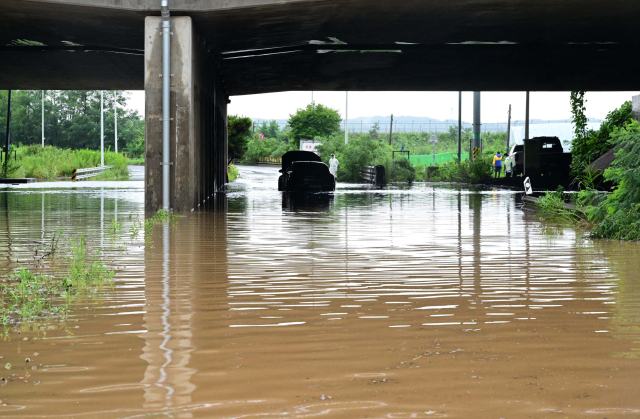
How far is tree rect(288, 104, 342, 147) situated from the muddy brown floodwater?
67.0 metres

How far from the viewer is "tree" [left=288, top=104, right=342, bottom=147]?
77688 millimetres

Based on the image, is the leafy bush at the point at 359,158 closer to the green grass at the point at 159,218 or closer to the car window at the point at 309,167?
the car window at the point at 309,167

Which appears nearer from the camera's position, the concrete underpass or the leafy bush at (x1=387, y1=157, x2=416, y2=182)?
the concrete underpass

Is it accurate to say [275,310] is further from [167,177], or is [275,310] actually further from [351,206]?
[351,206]

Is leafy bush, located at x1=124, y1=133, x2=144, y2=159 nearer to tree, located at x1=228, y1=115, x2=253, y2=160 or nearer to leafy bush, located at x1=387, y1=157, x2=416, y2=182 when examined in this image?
tree, located at x1=228, y1=115, x2=253, y2=160

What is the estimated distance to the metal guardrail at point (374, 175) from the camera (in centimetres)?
4516

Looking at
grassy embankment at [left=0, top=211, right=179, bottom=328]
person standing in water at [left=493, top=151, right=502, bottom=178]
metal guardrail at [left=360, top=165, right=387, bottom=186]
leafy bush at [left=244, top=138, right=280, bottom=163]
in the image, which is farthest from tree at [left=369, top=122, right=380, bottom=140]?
grassy embankment at [left=0, top=211, right=179, bottom=328]

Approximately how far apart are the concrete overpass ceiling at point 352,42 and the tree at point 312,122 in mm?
37468

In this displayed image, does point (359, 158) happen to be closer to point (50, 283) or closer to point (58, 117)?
point (50, 283)

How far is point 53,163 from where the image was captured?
50906 mm

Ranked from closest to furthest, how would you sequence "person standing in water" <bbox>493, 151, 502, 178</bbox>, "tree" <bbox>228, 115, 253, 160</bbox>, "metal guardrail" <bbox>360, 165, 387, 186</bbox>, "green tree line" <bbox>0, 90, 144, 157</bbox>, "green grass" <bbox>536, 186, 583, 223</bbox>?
"green grass" <bbox>536, 186, 583, 223</bbox>, "metal guardrail" <bbox>360, 165, 387, 186</bbox>, "person standing in water" <bbox>493, 151, 502, 178</bbox>, "tree" <bbox>228, 115, 253, 160</bbox>, "green tree line" <bbox>0, 90, 144, 157</bbox>

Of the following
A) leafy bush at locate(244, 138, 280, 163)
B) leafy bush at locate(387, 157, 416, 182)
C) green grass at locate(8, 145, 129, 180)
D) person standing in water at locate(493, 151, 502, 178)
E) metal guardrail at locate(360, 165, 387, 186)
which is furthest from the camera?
leafy bush at locate(244, 138, 280, 163)

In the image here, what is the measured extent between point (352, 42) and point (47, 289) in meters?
19.3

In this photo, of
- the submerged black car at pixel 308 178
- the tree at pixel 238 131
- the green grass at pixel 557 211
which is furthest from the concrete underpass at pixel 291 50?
the tree at pixel 238 131
